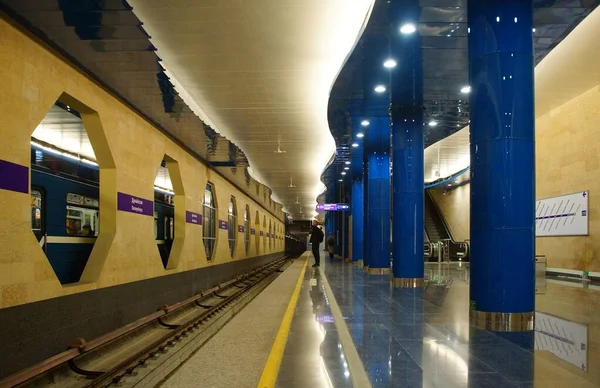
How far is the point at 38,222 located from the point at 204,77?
4.11 metres

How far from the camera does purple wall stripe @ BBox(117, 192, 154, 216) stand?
28.9 ft

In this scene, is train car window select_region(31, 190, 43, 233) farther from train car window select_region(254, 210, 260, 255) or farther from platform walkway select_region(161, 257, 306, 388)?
train car window select_region(254, 210, 260, 255)

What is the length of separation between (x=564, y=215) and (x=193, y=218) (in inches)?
472

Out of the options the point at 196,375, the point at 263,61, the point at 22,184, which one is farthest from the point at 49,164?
the point at 196,375

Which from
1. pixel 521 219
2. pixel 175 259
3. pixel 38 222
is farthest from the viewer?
pixel 175 259

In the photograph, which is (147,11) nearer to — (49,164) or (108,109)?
(108,109)

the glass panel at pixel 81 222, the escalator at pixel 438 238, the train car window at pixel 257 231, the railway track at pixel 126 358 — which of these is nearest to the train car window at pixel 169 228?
the railway track at pixel 126 358

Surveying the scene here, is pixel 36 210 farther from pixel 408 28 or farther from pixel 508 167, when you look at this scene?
pixel 508 167

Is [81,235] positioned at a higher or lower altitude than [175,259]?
higher

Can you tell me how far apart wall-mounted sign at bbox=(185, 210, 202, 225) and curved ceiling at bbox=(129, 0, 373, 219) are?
2.61m

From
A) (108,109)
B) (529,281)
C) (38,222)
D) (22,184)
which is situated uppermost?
(108,109)

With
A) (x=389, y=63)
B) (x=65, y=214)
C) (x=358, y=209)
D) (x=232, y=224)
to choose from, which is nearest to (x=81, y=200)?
(x=65, y=214)

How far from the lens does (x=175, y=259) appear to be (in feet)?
42.6

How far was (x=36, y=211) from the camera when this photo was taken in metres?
7.46
